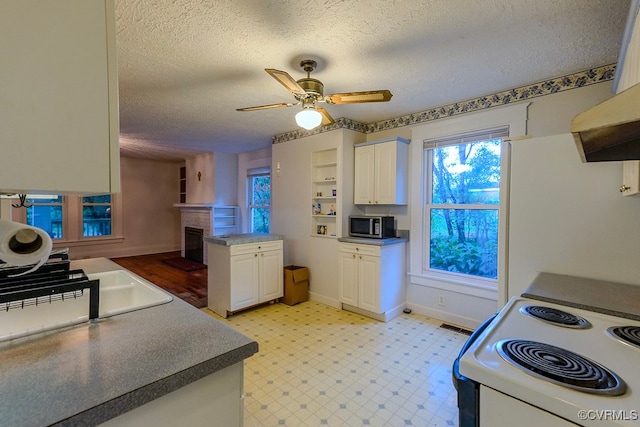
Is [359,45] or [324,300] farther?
[324,300]

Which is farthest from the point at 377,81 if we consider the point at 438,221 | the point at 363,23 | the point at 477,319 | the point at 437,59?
the point at 477,319

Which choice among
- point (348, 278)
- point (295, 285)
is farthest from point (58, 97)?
point (295, 285)

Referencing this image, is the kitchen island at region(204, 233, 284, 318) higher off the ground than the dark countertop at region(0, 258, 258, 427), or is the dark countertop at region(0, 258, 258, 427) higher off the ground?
the dark countertop at region(0, 258, 258, 427)

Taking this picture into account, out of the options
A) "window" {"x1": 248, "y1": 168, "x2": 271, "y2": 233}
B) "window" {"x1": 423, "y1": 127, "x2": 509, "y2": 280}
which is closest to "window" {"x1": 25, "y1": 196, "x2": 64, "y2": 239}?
"window" {"x1": 248, "y1": 168, "x2": 271, "y2": 233}

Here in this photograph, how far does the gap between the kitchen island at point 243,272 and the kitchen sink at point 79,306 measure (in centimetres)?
159

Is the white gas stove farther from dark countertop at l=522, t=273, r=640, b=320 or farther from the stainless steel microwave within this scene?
the stainless steel microwave

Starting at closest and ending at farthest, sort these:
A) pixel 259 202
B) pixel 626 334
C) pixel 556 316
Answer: pixel 626 334 → pixel 556 316 → pixel 259 202

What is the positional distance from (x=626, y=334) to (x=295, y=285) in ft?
10.4

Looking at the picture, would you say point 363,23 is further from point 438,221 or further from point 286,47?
point 438,221

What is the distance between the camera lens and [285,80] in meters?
1.91

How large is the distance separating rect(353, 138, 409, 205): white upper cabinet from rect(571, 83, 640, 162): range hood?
228 cm

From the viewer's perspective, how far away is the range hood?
2.31ft

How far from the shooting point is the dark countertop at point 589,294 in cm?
127

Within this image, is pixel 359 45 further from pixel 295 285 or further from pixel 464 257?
pixel 295 285
